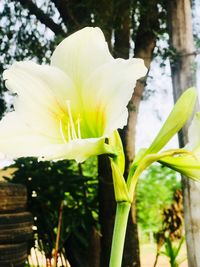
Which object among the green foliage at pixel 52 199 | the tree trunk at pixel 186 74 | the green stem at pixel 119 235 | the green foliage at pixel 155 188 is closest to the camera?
the green stem at pixel 119 235

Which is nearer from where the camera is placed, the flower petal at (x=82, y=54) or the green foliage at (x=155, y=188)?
the flower petal at (x=82, y=54)

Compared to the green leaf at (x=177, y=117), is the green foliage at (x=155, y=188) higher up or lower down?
higher up

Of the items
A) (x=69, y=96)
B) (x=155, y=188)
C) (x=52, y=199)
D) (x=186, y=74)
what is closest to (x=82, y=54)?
(x=69, y=96)

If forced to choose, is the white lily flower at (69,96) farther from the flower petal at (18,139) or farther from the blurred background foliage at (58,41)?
the blurred background foliage at (58,41)

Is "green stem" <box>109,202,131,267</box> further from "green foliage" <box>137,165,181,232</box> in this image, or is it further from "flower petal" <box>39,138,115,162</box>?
"green foliage" <box>137,165,181,232</box>

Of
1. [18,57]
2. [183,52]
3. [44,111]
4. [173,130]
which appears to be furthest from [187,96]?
[18,57]

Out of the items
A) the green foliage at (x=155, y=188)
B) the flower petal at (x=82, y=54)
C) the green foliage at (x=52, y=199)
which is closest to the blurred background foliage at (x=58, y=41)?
the green foliage at (x=52, y=199)

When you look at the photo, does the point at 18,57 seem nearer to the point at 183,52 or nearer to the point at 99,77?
the point at 183,52
